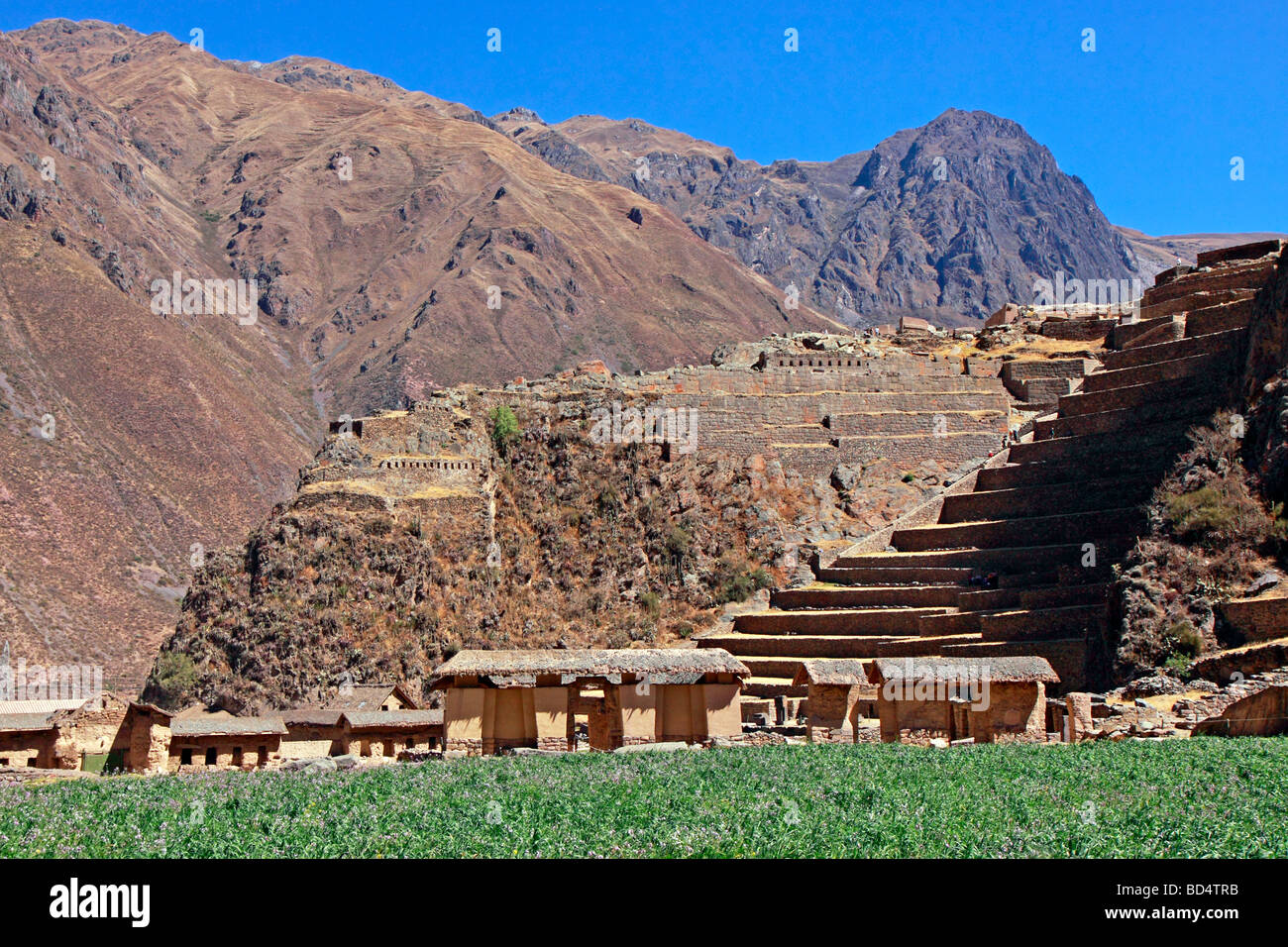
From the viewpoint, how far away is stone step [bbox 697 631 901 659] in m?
39.7

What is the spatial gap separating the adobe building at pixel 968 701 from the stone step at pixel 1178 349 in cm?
1984

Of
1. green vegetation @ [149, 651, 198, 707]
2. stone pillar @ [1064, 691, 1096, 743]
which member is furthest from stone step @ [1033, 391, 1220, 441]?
green vegetation @ [149, 651, 198, 707]

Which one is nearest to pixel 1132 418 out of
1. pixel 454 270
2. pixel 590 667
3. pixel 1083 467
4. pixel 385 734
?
pixel 1083 467

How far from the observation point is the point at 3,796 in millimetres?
18125

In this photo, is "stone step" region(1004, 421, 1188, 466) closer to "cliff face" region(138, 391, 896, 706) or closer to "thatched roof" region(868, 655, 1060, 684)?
"cliff face" region(138, 391, 896, 706)

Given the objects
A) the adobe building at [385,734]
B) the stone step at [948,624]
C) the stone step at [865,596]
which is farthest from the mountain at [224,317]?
the stone step at [948,624]

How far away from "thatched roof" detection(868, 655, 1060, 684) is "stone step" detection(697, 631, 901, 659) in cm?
1229

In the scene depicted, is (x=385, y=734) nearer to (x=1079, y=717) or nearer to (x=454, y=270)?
(x=1079, y=717)

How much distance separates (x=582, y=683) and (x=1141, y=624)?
13.9m

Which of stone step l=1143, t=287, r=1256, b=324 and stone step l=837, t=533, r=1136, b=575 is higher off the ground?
stone step l=1143, t=287, r=1256, b=324

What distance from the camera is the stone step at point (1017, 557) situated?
38219mm

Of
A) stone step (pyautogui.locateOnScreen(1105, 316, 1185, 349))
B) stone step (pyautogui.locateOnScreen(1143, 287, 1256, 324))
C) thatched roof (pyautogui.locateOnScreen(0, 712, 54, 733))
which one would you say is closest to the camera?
thatched roof (pyautogui.locateOnScreen(0, 712, 54, 733))

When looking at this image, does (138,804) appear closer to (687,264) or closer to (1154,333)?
(1154,333)

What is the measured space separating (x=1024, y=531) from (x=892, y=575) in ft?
14.4
